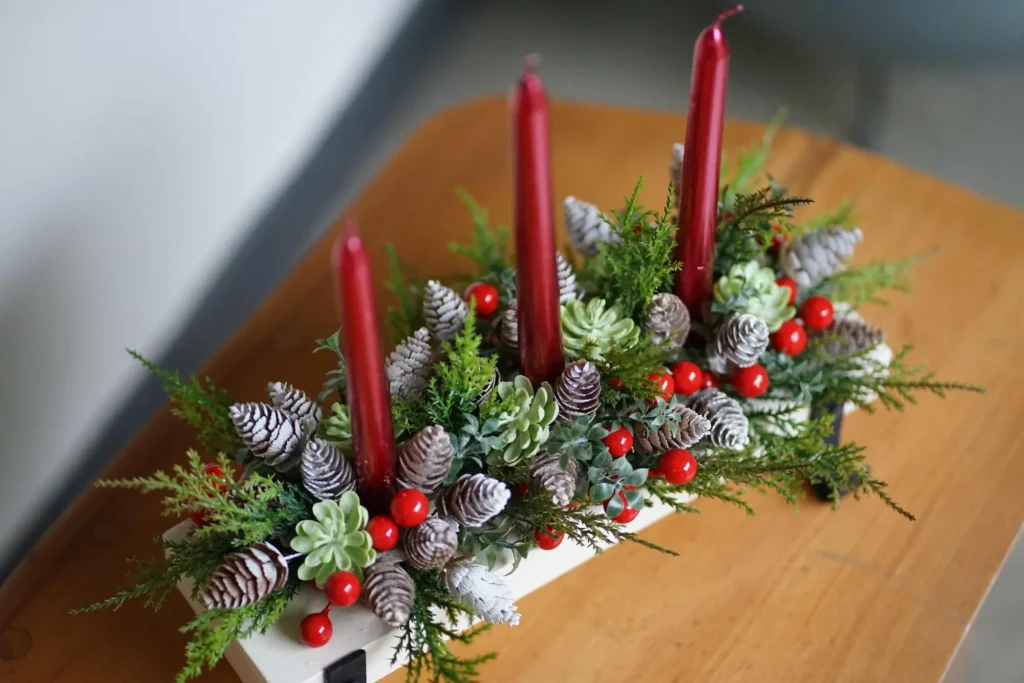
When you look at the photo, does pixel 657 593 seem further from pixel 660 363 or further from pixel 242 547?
pixel 242 547

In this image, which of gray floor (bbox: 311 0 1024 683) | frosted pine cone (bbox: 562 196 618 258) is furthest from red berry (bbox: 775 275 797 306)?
gray floor (bbox: 311 0 1024 683)

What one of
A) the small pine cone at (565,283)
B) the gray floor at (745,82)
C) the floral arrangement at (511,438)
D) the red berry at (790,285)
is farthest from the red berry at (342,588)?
the gray floor at (745,82)

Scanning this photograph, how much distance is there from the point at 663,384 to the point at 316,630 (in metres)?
0.24

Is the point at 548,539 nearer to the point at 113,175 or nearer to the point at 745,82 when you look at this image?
the point at 113,175

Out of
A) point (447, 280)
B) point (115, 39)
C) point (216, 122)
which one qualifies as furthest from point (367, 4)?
point (447, 280)

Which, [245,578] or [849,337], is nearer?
[245,578]

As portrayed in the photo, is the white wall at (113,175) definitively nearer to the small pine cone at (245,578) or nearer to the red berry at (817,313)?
the small pine cone at (245,578)

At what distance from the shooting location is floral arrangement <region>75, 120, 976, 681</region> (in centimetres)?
50

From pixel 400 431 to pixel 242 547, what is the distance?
11cm

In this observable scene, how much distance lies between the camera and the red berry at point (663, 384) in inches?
21.7

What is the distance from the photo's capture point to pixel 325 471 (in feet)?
1.66

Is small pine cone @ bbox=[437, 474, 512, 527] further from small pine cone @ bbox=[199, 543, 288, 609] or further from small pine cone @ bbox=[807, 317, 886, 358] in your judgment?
small pine cone @ bbox=[807, 317, 886, 358]

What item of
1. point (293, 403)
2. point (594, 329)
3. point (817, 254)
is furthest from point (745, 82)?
point (293, 403)

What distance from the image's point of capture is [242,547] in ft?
1.67
